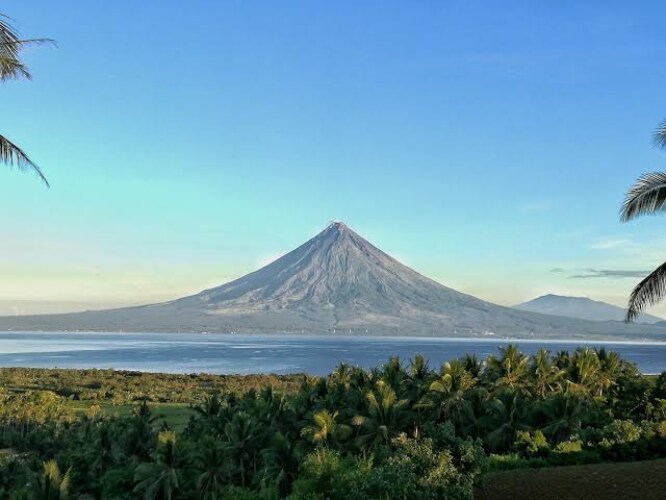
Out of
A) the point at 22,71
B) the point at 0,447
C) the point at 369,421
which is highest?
the point at 22,71

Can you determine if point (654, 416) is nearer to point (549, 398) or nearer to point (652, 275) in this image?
point (549, 398)

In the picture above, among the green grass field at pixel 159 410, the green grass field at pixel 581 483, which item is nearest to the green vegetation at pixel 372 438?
the green grass field at pixel 581 483

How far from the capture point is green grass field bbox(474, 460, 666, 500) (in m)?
28.3

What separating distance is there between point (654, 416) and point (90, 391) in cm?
10661

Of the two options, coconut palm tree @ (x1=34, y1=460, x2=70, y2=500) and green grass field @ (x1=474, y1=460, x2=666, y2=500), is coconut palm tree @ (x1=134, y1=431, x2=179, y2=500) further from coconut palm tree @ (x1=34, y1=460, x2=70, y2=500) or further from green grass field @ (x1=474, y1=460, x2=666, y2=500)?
green grass field @ (x1=474, y1=460, x2=666, y2=500)

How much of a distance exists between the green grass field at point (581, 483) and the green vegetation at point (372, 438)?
60 centimetres

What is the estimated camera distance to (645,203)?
3903cm

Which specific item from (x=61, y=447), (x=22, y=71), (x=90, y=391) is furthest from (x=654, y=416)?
(x=90, y=391)

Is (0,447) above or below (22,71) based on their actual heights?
below

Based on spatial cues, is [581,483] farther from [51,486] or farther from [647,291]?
[51,486]

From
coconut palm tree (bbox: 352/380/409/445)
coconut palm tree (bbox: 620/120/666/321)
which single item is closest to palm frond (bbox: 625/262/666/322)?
coconut palm tree (bbox: 620/120/666/321)

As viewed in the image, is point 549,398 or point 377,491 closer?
point 377,491

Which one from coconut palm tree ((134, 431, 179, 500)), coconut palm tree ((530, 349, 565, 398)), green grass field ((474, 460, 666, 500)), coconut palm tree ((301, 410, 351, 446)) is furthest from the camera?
coconut palm tree ((530, 349, 565, 398))

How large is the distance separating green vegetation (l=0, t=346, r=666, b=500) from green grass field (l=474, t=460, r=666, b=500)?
60 centimetres
